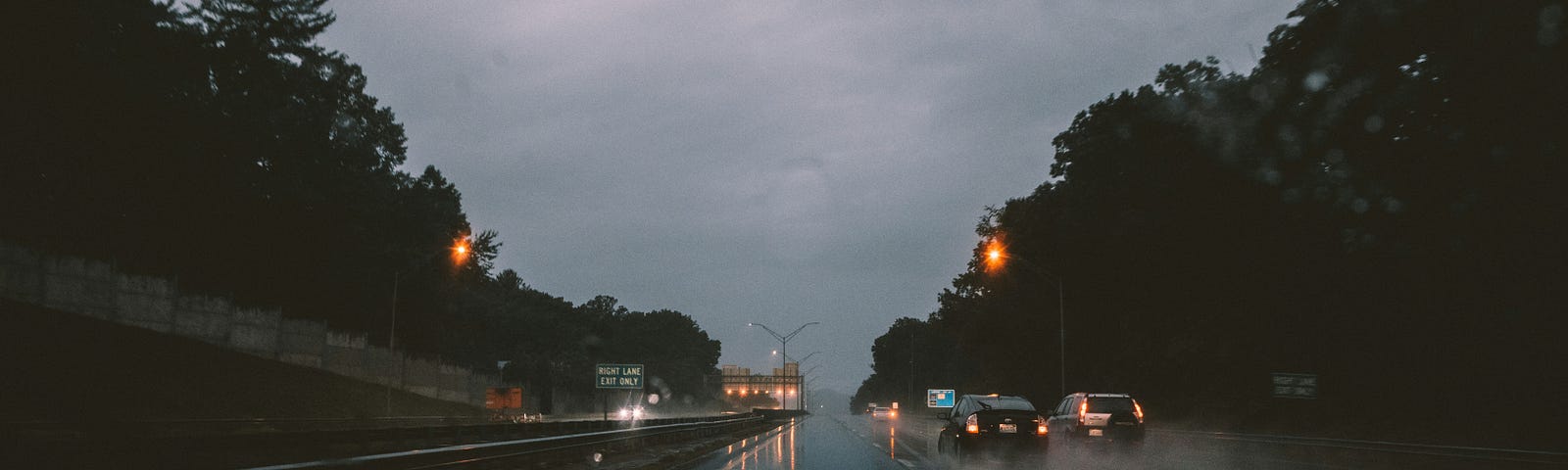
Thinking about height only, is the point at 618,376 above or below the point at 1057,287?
below

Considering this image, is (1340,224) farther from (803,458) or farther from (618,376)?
(618,376)

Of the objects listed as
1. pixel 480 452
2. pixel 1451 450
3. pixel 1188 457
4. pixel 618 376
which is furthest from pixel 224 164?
pixel 1451 450

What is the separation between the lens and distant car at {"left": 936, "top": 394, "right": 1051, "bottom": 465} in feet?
72.2

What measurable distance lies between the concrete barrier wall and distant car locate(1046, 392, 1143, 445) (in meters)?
29.8

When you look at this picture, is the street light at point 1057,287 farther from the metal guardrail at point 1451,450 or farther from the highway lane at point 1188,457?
the highway lane at point 1188,457

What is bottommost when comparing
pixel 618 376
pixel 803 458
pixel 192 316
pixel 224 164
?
pixel 803 458

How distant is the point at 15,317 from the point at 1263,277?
4155 centimetres

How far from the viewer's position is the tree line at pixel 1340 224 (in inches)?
1120

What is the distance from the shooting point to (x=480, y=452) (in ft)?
63.8

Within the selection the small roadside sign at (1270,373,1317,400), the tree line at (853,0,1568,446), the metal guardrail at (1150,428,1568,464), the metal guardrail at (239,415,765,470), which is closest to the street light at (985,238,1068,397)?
the tree line at (853,0,1568,446)

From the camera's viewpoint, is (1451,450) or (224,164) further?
(224,164)

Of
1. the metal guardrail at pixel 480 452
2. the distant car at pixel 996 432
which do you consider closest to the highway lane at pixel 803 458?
the distant car at pixel 996 432

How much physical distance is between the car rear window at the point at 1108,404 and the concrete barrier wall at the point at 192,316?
1187 inches

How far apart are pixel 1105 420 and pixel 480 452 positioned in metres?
13.7
